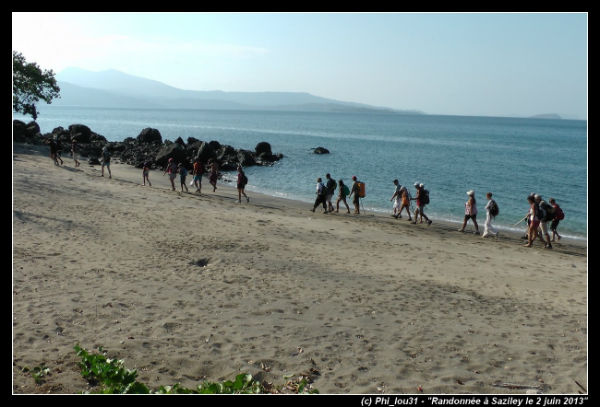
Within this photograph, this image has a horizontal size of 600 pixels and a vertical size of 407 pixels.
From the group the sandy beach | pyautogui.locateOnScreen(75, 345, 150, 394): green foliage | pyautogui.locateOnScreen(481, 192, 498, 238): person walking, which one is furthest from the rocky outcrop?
pyautogui.locateOnScreen(75, 345, 150, 394): green foliage

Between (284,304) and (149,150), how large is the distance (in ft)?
131

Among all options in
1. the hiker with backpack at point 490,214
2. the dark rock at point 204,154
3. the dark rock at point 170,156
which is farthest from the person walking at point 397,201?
the dark rock at point 204,154

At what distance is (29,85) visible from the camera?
137ft

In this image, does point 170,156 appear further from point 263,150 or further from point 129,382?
point 129,382

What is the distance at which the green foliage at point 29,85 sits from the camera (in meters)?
40.8

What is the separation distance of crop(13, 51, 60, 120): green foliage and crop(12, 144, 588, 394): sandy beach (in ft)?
95.5

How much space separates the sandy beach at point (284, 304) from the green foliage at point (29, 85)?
95.5 feet

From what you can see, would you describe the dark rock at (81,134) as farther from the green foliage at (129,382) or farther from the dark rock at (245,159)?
the green foliage at (129,382)

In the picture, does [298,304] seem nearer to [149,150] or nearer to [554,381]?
[554,381]

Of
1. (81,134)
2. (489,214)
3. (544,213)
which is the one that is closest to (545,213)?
(544,213)

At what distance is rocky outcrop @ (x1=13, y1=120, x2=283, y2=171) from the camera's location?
39.2 metres

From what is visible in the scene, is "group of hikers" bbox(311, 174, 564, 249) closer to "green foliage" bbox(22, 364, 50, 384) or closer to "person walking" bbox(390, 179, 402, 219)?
"person walking" bbox(390, 179, 402, 219)
